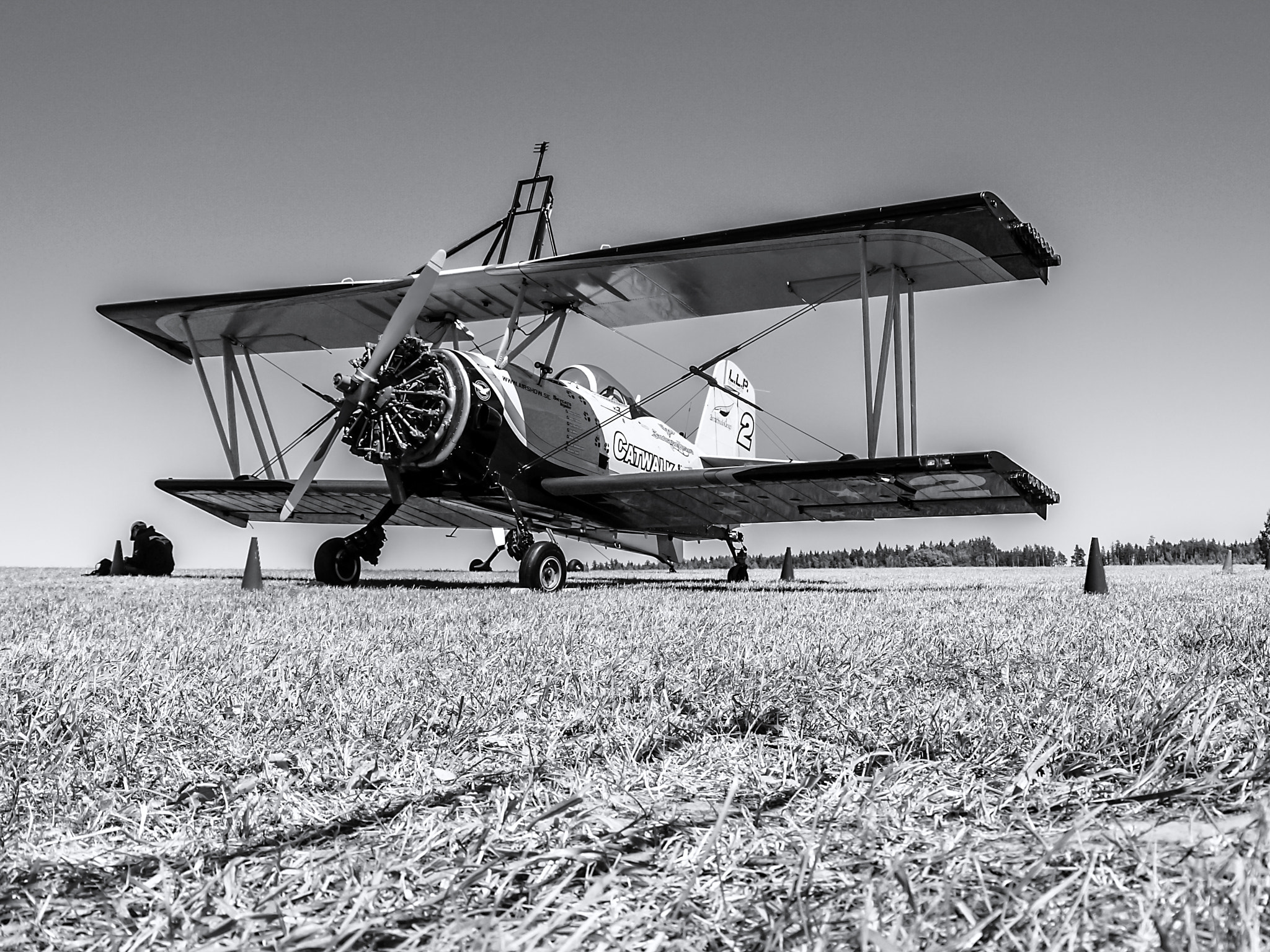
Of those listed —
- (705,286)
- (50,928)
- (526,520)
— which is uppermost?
(705,286)

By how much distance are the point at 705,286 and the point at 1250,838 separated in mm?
10374

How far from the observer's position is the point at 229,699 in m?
2.27

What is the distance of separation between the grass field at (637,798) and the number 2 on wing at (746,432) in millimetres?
15538

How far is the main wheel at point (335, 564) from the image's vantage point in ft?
34.2

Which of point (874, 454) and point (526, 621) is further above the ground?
point (874, 454)

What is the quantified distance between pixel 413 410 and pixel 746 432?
10.1 meters

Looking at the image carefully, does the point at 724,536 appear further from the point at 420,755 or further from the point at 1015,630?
the point at 420,755

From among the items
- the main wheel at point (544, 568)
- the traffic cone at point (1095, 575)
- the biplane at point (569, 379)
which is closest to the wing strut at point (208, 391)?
the biplane at point (569, 379)

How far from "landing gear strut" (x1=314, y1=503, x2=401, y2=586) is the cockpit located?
2.98 meters

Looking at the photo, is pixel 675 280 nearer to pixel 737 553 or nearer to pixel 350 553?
pixel 350 553

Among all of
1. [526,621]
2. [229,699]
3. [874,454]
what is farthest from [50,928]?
[874,454]

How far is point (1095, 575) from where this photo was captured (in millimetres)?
8570

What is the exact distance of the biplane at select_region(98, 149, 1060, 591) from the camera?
9.23 metres

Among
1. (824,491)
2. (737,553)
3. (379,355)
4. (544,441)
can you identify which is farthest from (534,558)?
(737,553)
